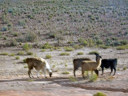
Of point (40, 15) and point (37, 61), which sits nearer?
point (37, 61)

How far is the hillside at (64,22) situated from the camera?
4559 cm

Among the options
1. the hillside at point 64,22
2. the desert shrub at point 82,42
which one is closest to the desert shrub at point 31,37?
the hillside at point 64,22

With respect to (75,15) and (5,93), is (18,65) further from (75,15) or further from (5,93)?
(75,15)

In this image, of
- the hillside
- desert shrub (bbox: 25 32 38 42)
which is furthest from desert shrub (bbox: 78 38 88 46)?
desert shrub (bbox: 25 32 38 42)

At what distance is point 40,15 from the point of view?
62.4m

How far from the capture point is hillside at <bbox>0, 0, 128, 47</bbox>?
150 ft

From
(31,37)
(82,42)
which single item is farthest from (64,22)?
(82,42)

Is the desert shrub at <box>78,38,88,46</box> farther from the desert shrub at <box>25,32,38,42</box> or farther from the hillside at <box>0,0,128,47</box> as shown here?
the desert shrub at <box>25,32,38,42</box>

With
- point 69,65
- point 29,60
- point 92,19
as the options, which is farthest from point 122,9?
point 29,60

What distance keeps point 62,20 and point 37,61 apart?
38223 mm

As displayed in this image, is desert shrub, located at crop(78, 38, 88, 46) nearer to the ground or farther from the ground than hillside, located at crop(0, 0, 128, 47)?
nearer to the ground

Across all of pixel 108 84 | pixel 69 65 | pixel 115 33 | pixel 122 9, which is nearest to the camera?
pixel 108 84

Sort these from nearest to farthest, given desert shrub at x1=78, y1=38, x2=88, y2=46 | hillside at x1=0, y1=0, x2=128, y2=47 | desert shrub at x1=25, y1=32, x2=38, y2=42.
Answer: desert shrub at x1=78, y1=38, x2=88, y2=46 → desert shrub at x1=25, y1=32, x2=38, y2=42 → hillside at x1=0, y1=0, x2=128, y2=47

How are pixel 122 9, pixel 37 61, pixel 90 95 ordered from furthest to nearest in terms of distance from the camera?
pixel 122 9, pixel 37 61, pixel 90 95
